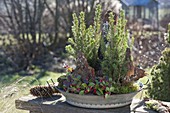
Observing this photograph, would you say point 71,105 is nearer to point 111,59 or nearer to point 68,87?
point 68,87

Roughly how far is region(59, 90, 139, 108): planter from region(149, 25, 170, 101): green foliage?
125 cm

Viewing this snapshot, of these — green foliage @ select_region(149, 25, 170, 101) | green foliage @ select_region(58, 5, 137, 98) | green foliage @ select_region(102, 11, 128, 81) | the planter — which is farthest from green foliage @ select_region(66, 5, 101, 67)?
Answer: green foliage @ select_region(149, 25, 170, 101)

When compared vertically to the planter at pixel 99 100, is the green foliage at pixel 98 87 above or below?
above

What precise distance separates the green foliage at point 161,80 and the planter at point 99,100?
4.11 feet

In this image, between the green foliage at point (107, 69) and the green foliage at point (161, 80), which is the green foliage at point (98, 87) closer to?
the green foliage at point (107, 69)

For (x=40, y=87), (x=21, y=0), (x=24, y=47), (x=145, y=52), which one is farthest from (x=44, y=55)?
(x=40, y=87)

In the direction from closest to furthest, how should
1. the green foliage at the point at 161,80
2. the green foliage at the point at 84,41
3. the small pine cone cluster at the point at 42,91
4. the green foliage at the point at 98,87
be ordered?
1. the green foliage at the point at 98,87
2. the green foliage at the point at 84,41
3. the small pine cone cluster at the point at 42,91
4. the green foliage at the point at 161,80

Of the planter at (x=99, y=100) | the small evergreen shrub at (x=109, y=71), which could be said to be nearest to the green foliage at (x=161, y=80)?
the small evergreen shrub at (x=109, y=71)

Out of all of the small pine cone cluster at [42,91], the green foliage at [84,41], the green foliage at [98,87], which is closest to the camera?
the green foliage at [98,87]

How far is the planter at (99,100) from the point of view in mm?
2754

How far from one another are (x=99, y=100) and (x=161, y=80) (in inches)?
58.8

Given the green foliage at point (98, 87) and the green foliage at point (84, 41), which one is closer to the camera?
the green foliage at point (98, 87)

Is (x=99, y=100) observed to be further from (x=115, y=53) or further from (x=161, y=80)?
(x=161, y=80)

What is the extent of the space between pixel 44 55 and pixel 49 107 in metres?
7.07
